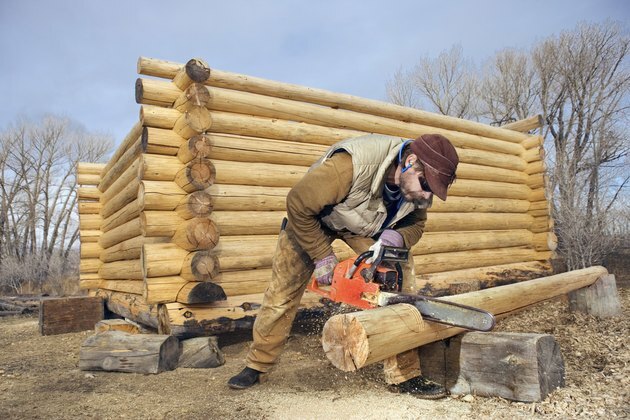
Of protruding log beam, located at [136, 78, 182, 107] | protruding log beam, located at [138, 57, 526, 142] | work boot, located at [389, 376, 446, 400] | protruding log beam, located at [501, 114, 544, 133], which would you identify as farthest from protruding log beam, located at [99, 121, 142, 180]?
protruding log beam, located at [501, 114, 544, 133]

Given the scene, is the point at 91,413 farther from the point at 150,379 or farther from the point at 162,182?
the point at 162,182

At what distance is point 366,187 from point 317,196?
406 mm

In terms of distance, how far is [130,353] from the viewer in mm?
4520

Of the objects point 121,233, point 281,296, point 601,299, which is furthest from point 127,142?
point 601,299

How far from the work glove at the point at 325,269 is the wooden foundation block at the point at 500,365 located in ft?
3.59

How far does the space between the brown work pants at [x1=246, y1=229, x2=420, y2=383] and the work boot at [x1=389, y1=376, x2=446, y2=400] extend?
2.39 ft

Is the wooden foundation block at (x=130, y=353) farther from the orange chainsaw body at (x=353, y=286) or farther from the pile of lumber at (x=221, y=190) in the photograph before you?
the orange chainsaw body at (x=353, y=286)

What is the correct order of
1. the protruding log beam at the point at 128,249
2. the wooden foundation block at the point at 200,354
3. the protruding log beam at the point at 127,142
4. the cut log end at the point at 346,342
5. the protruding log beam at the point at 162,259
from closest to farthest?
the cut log end at the point at 346,342 < the wooden foundation block at the point at 200,354 < the protruding log beam at the point at 162,259 < the protruding log beam at the point at 128,249 < the protruding log beam at the point at 127,142

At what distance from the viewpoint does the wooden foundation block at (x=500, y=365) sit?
3.12m

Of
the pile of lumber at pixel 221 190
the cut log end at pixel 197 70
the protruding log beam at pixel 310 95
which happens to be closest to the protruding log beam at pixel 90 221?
the pile of lumber at pixel 221 190

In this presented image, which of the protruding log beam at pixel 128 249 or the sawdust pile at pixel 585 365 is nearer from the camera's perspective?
the sawdust pile at pixel 585 365

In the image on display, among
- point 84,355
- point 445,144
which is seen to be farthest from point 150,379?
point 445,144

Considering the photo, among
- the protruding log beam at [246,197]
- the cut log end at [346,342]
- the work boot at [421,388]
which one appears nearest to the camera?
the cut log end at [346,342]

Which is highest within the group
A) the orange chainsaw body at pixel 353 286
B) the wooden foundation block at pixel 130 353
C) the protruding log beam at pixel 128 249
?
the protruding log beam at pixel 128 249
